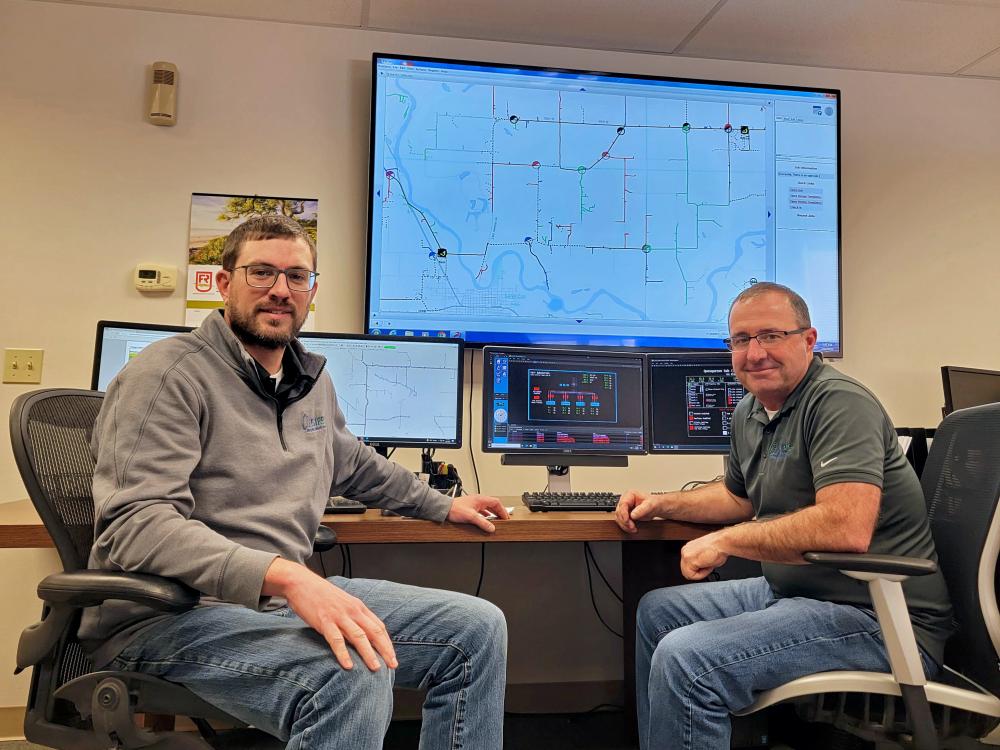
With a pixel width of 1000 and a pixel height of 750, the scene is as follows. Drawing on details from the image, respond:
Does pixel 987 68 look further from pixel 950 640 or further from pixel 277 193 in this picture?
pixel 277 193

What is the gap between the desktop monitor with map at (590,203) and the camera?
8.69ft

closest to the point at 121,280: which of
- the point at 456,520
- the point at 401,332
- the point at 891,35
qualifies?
the point at 401,332

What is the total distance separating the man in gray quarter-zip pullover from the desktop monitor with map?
113 cm

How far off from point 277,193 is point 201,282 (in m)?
0.41

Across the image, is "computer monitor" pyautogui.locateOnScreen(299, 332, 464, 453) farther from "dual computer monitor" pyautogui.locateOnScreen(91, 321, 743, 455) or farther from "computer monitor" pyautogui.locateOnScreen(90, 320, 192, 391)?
"computer monitor" pyautogui.locateOnScreen(90, 320, 192, 391)

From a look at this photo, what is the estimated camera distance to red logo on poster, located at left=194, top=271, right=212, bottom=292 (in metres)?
2.56

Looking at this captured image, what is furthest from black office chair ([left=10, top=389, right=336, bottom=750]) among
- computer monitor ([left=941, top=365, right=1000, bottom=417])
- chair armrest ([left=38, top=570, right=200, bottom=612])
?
computer monitor ([left=941, top=365, right=1000, bottom=417])

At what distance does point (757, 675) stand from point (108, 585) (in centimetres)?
113

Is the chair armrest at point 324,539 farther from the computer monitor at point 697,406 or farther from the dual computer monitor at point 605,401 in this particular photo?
the computer monitor at point 697,406

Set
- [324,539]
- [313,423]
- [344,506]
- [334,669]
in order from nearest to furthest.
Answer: [334,669] < [313,423] < [324,539] < [344,506]

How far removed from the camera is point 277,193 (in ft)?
8.70

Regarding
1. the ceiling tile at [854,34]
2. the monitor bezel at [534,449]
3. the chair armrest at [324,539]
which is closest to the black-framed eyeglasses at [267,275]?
the chair armrest at [324,539]

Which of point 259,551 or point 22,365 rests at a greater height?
point 22,365

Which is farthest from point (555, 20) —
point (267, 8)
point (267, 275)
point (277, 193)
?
point (267, 275)
